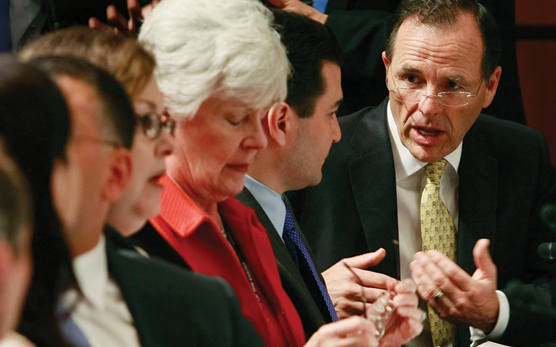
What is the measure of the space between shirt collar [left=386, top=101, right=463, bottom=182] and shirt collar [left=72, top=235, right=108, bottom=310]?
906 mm

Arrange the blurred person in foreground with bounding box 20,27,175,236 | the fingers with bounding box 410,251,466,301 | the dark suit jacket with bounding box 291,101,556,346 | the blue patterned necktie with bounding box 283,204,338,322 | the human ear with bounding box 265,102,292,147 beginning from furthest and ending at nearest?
the dark suit jacket with bounding box 291,101,556,346, the fingers with bounding box 410,251,466,301, the blue patterned necktie with bounding box 283,204,338,322, the human ear with bounding box 265,102,292,147, the blurred person in foreground with bounding box 20,27,175,236

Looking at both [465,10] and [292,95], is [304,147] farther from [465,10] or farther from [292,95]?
[465,10]

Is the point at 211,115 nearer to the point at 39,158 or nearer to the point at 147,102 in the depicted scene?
the point at 147,102

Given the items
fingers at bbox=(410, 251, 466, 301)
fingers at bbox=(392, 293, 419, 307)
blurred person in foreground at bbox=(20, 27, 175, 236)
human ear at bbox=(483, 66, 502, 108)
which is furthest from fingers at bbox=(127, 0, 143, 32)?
human ear at bbox=(483, 66, 502, 108)

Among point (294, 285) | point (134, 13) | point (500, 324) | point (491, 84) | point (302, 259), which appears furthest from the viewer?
point (491, 84)

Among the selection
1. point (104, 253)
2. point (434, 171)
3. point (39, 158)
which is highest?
point (39, 158)

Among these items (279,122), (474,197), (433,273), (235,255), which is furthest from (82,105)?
(474,197)

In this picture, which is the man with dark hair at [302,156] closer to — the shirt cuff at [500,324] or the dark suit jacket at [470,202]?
the dark suit jacket at [470,202]

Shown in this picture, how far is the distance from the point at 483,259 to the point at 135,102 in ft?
2.59

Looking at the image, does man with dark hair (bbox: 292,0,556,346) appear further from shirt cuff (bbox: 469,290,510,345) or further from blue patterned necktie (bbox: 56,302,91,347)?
blue patterned necktie (bbox: 56,302,91,347)

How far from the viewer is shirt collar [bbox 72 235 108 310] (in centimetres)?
48

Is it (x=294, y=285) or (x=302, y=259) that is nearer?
(x=294, y=285)

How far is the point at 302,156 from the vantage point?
3.06 ft

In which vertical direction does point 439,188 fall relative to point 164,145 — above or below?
below
